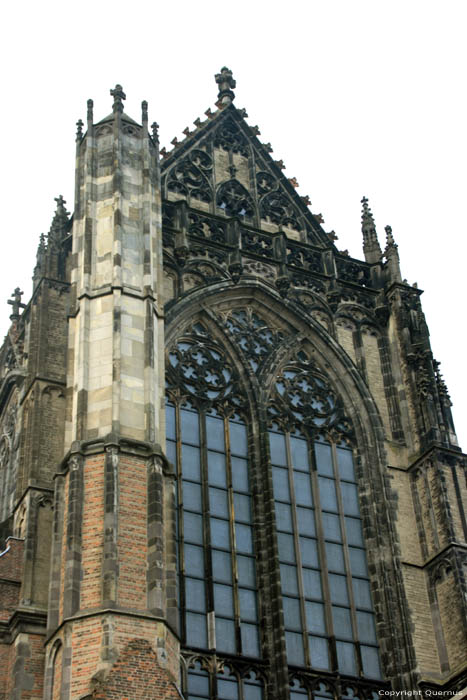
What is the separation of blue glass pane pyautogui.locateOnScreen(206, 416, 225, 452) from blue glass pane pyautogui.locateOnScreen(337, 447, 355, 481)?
240 centimetres

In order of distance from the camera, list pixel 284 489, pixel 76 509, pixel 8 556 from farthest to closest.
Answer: pixel 284 489 → pixel 8 556 → pixel 76 509

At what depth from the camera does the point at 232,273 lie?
26719 mm

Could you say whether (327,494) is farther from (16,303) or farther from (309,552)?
(16,303)

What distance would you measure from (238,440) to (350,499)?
7.70 ft

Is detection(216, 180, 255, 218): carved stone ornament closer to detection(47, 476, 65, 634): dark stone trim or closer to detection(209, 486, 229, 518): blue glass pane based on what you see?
detection(209, 486, 229, 518): blue glass pane

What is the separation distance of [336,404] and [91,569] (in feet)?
28.7

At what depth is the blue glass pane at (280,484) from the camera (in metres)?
23.8

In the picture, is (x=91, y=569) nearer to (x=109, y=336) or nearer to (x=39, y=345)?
(x=109, y=336)

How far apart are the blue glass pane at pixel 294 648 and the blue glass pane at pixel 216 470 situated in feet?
9.69

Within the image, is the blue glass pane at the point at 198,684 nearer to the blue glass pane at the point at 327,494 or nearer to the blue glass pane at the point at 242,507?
the blue glass pane at the point at 242,507

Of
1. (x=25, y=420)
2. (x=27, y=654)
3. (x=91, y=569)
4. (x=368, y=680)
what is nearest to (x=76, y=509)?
(x=91, y=569)

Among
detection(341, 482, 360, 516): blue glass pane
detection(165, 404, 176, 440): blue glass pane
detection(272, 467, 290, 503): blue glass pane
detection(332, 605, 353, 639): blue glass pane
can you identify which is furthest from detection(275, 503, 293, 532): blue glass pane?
detection(165, 404, 176, 440): blue glass pane

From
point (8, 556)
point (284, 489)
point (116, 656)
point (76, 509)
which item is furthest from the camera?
point (284, 489)

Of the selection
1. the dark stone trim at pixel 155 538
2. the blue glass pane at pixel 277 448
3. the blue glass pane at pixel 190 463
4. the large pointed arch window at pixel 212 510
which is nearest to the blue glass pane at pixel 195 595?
the large pointed arch window at pixel 212 510
